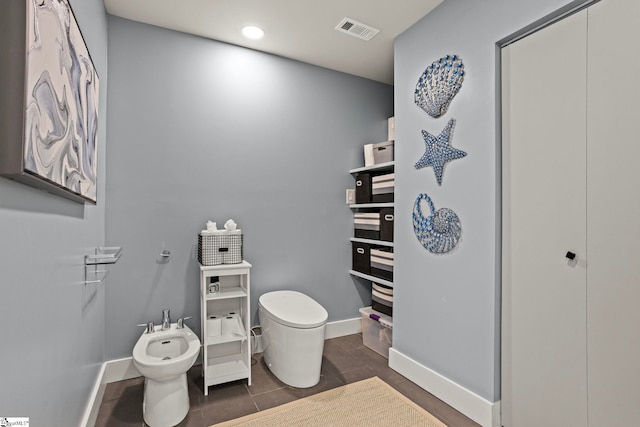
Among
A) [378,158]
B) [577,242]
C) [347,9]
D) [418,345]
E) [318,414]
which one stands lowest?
[318,414]

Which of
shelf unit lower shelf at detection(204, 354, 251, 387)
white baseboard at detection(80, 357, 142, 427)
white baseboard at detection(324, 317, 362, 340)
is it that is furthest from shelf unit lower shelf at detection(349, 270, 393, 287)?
white baseboard at detection(80, 357, 142, 427)

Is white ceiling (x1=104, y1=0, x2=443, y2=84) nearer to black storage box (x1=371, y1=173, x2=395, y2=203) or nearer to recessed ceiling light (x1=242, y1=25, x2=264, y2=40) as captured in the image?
recessed ceiling light (x1=242, y1=25, x2=264, y2=40)

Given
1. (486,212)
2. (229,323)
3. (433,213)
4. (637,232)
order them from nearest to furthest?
(637,232) → (486,212) → (433,213) → (229,323)

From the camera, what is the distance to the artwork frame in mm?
748

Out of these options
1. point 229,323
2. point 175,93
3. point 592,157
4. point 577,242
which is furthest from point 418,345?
point 175,93

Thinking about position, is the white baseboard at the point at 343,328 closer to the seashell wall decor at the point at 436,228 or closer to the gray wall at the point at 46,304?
the seashell wall decor at the point at 436,228

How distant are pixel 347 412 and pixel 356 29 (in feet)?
8.75

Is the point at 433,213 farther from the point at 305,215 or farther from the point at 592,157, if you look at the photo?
the point at 305,215

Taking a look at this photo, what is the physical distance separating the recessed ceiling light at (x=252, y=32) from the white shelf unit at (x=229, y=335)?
1.77 m

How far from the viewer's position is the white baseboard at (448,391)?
5.85 feet

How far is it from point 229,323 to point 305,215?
1.13 m

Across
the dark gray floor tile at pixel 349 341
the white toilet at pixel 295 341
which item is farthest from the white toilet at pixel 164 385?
the dark gray floor tile at pixel 349 341

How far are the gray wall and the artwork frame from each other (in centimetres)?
7

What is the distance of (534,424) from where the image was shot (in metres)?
1.65
